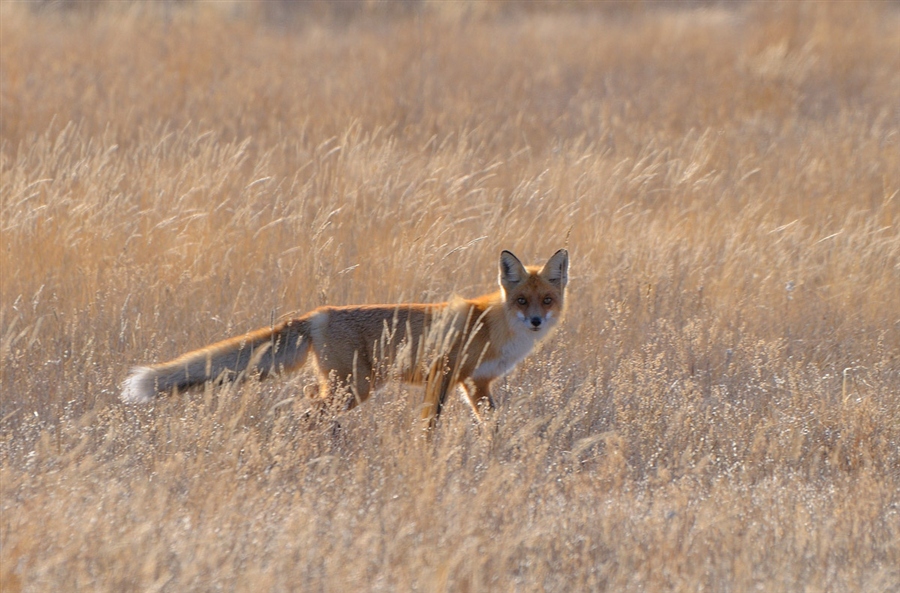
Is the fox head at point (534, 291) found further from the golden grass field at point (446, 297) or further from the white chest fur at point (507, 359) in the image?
the golden grass field at point (446, 297)

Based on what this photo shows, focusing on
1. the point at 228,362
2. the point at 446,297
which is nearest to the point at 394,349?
the point at 228,362

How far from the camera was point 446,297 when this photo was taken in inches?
250

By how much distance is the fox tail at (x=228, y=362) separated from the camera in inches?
167

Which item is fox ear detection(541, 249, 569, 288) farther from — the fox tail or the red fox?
the fox tail

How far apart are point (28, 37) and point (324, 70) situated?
3.99 m

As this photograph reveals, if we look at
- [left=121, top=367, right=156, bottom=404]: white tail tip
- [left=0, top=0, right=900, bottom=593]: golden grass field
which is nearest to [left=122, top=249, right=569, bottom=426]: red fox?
[left=121, top=367, right=156, bottom=404]: white tail tip

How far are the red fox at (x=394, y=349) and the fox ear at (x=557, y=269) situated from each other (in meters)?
0.05

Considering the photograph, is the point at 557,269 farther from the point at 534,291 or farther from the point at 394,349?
the point at 394,349

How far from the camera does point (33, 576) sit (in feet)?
9.68

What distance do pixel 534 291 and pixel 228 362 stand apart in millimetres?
1660

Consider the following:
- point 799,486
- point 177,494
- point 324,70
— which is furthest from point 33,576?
point 324,70

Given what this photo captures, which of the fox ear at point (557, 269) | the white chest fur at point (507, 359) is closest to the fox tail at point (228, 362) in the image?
the white chest fur at point (507, 359)

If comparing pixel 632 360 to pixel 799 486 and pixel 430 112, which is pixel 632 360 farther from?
pixel 430 112

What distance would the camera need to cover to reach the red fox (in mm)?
4336
